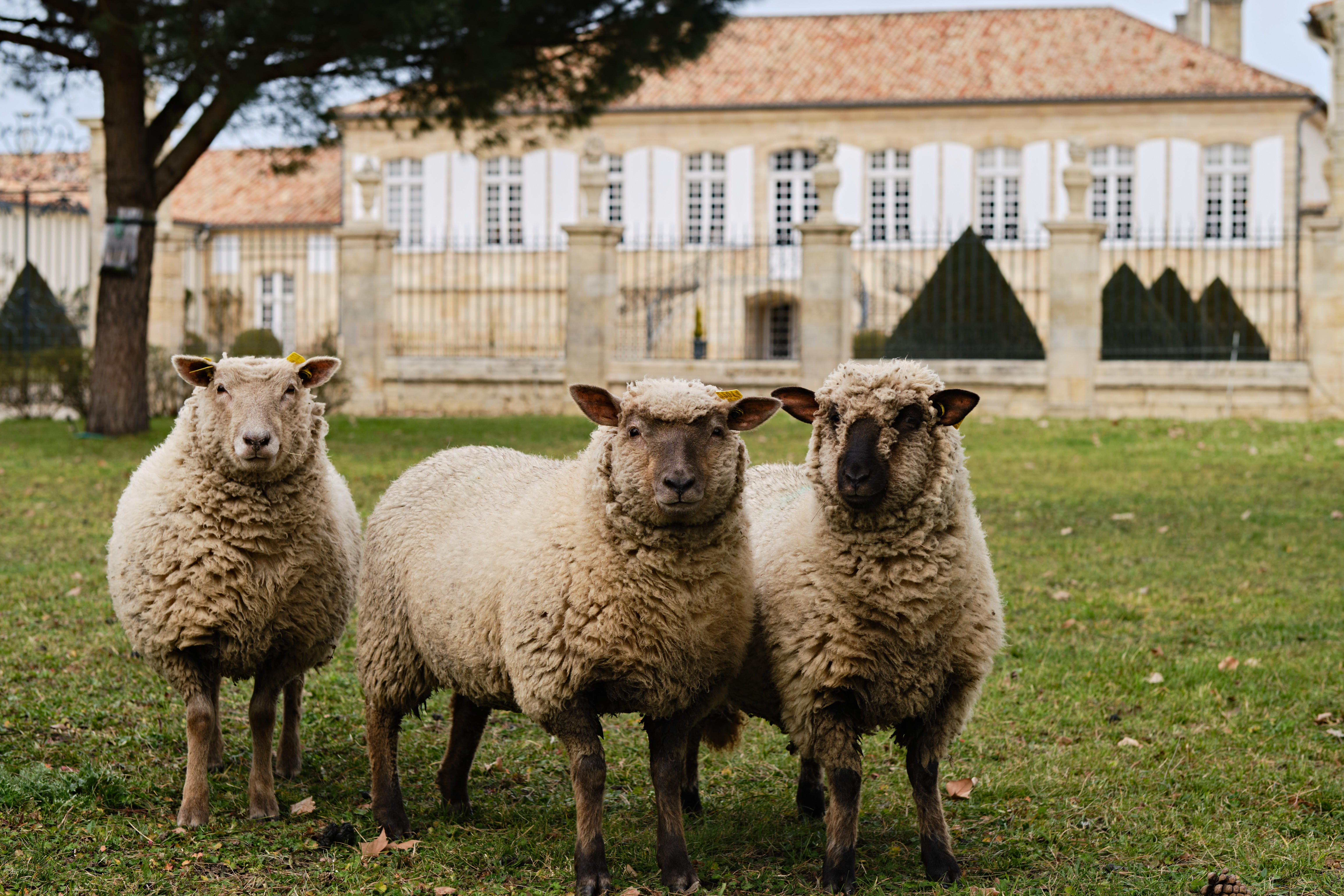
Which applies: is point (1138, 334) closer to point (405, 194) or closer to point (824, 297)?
point (824, 297)

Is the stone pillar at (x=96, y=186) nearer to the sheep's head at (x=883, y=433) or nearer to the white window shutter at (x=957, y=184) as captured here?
the sheep's head at (x=883, y=433)

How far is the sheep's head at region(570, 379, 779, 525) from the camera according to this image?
4.29 m

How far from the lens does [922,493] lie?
4559 mm

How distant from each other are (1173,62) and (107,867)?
3705 centimetres

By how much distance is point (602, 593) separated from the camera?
4418 mm

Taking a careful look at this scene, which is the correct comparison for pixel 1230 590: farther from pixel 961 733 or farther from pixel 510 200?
pixel 510 200

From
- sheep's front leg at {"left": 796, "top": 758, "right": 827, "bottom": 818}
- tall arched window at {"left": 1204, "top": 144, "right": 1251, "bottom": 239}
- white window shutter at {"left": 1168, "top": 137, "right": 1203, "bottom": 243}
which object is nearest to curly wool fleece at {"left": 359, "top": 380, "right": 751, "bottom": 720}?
sheep's front leg at {"left": 796, "top": 758, "right": 827, "bottom": 818}

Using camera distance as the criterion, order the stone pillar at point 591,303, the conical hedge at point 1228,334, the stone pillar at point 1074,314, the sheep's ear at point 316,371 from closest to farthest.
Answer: the sheep's ear at point 316,371 → the stone pillar at point 1074,314 → the stone pillar at point 591,303 → the conical hedge at point 1228,334

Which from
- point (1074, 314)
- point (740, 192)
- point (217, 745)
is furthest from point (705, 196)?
point (217, 745)

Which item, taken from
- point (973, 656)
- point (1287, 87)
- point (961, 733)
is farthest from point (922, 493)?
point (1287, 87)

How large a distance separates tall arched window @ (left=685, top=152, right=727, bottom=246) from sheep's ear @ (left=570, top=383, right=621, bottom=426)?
111 ft

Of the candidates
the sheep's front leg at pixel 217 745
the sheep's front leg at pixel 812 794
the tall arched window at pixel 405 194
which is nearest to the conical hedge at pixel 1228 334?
the sheep's front leg at pixel 812 794

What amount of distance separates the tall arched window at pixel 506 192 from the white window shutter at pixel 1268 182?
19465mm

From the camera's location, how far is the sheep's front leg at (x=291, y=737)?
570cm
